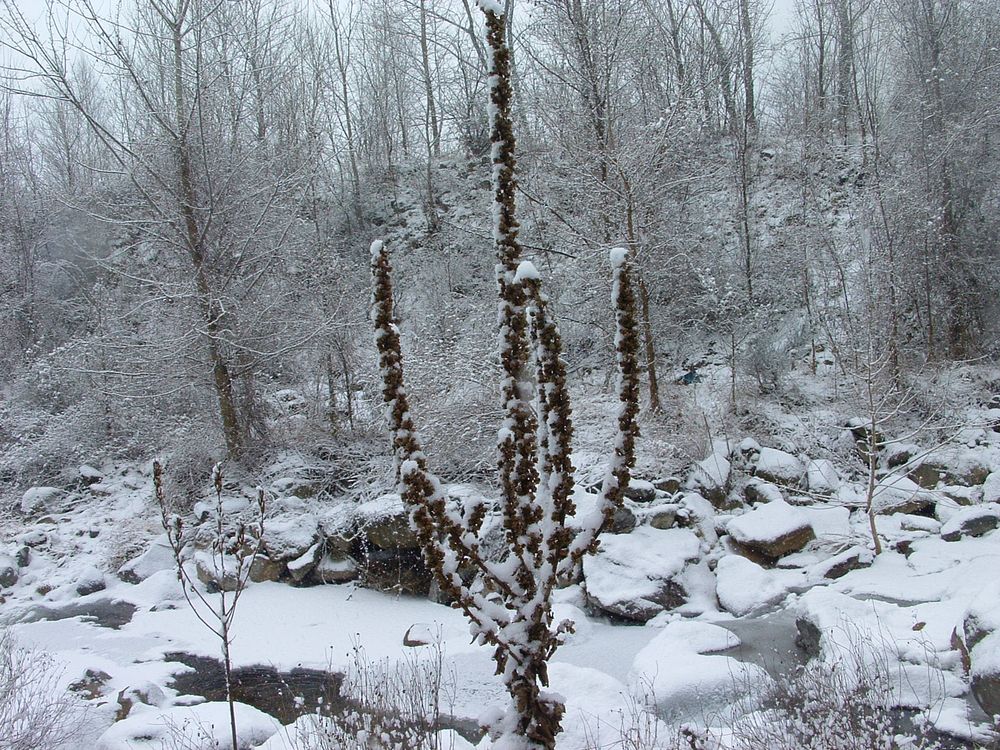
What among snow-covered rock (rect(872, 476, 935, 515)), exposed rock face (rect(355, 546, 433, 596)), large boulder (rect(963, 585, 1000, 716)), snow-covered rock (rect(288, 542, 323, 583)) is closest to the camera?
large boulder (rect(963, 585, 1000, 716))

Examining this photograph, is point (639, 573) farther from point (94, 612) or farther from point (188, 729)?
point (94, 612)

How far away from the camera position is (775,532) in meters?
8.46

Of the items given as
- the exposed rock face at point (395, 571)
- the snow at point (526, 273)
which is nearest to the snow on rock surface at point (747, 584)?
the exposed rock face at point (395, 571)

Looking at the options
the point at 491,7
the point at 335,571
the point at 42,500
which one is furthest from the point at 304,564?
the point at 491,7

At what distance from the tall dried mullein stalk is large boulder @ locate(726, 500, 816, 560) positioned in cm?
630

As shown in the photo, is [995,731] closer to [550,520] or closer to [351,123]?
[550,520]

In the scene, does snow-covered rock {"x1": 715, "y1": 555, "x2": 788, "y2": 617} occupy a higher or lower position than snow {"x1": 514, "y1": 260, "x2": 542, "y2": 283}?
lower

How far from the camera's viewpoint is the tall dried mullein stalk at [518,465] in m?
2.86

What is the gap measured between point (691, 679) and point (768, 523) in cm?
366

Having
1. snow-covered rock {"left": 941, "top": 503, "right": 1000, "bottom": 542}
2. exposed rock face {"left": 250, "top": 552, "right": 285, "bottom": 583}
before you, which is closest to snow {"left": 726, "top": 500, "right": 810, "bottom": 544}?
snow-covered rock {"left": 941, "top": 503, "right": 1000, "bottom": 542}

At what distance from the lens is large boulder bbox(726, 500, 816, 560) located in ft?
27.7

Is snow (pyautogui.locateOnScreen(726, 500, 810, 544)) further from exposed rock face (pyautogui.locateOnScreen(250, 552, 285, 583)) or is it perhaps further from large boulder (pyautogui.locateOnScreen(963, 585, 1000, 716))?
exposed rock face (pyautogui.locateOnScreen(250, 552, 285, 583))

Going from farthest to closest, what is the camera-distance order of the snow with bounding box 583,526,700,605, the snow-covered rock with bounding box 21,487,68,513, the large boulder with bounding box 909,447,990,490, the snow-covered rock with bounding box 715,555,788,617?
the snow-covered rock with bounding box 21,487,68,513
the large boulder with bounding box 909,447,990,490
the snow with bounding box 583,526,700,605
the snow-covered rock with bounding box 715,555,788,617

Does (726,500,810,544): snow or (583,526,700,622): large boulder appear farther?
(726,500,810,544): snow
